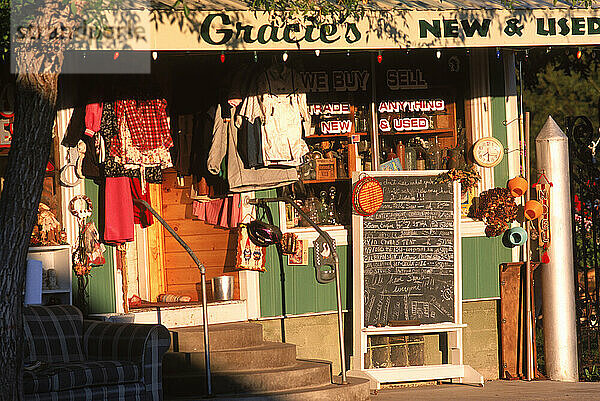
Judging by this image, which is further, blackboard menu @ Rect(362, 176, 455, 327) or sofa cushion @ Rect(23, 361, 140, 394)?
blackboard menu @ Rect(362, 176, 455, 327)

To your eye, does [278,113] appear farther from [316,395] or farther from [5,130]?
[316,395]

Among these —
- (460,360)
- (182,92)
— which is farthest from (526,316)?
(182,92)

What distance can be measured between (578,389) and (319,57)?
3.55m

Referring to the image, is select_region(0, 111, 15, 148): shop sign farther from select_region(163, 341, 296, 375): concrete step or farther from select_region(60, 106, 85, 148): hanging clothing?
select_region(163, 341, 296, 375): concrete step

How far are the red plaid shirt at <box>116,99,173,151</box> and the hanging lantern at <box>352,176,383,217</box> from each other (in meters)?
1.63

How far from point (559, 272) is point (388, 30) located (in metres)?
2.77

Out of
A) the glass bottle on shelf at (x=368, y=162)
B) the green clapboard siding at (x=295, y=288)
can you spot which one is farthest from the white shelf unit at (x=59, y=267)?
the glass bottle on shelf at (x=368, y=162)

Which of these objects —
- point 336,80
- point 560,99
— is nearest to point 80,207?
point 336,80

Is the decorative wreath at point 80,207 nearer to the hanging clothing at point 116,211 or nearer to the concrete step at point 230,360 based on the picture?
the hanging clothing at point 116,211

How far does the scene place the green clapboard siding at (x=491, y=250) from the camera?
9.51m

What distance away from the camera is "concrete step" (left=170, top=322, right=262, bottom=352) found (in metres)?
8.38

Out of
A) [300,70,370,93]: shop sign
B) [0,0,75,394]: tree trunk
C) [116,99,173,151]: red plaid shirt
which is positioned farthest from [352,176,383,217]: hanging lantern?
[0,0,75,394]: tree trunk

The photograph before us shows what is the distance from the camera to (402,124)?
9.53 metres

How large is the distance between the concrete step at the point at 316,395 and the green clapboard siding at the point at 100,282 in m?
1.07
